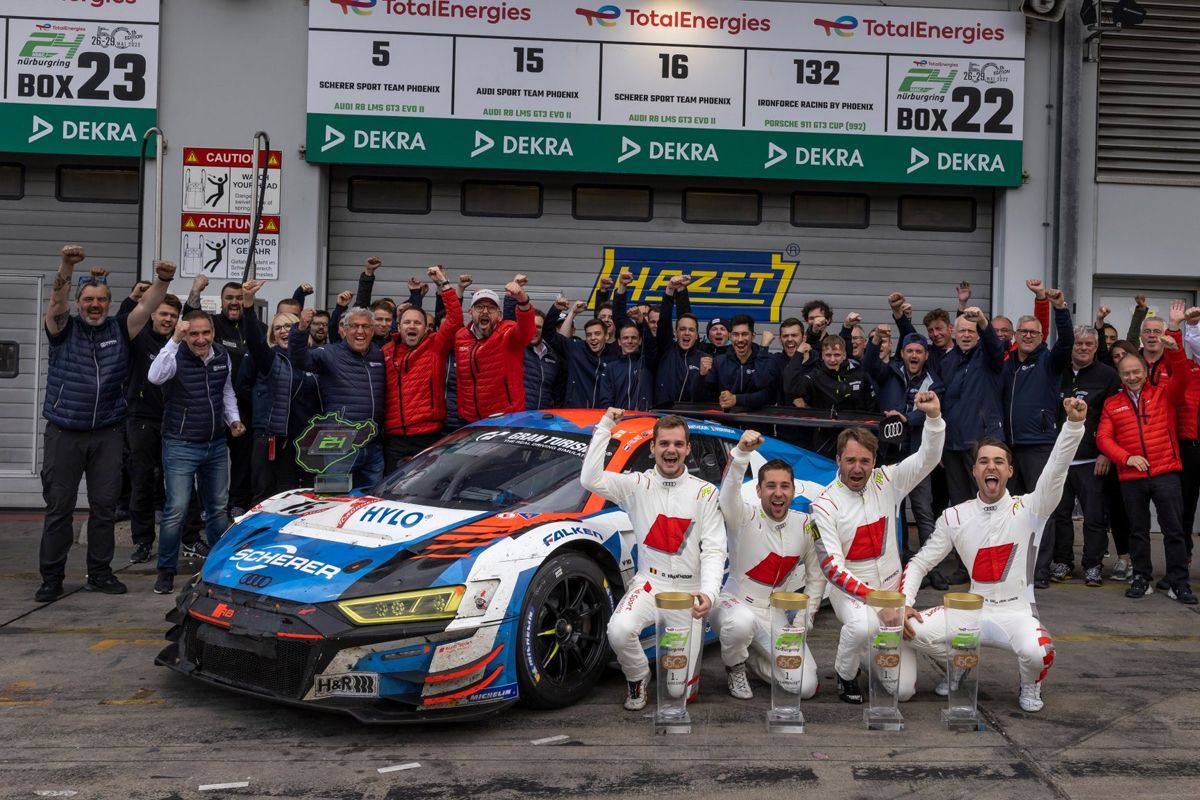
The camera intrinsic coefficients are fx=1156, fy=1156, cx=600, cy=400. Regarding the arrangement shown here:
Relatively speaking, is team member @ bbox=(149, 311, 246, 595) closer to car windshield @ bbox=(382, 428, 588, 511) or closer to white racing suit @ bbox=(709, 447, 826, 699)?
car windshield @ bbox=(382, 428, 588, 511)

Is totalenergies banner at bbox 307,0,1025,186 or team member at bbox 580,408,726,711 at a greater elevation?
totalenergies banner at bbox 307,0,1025,186

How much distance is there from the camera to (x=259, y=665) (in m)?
4.95

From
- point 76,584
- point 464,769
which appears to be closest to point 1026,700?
A: point 464,769

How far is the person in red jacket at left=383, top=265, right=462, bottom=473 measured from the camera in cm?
847

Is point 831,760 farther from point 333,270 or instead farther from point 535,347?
point 333,270

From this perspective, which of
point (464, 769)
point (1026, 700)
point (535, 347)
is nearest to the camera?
point (464, 769)

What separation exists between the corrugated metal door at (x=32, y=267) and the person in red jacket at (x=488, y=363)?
17.5ft

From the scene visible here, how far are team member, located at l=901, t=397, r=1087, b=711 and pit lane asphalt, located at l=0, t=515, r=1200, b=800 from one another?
0.31 metres

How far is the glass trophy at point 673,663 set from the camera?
509 cm

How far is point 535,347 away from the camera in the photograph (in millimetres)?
9445

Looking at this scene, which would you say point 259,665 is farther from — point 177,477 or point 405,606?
point 177,477

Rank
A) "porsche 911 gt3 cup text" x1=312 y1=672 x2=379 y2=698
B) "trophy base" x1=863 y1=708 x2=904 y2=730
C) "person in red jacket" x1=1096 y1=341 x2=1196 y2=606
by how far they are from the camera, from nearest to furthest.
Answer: "porsche 911 gt3 cup text" x1=312 y1=672 x2=379 y2=698
"trophy base" x1=863 y1=708 x2=904 y2=730
"person in red jacket" x1=1096 y1=341 x2=1196 y2=606

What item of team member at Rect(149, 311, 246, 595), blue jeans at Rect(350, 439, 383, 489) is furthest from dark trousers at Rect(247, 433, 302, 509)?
team member at Rect(149, 311, 246, 595)

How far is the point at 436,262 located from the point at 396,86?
6.03 ft
